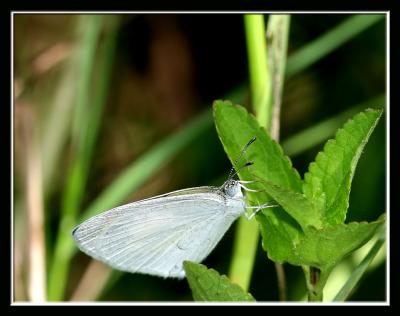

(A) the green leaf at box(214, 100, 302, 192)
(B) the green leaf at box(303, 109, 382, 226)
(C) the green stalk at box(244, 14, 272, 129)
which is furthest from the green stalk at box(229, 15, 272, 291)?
(B) the green leaf at box(303, 109, 382, 226)

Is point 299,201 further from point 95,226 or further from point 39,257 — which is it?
point 39,257

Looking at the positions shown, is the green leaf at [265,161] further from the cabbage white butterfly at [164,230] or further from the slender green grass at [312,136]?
the slender green grass at [312,136]

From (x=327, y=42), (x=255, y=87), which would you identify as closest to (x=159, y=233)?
(x=255, y=87)

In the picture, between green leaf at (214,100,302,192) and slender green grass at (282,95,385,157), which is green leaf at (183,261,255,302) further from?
slender green grass at (282,95,385,157)

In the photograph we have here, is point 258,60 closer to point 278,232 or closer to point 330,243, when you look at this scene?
point 278,232

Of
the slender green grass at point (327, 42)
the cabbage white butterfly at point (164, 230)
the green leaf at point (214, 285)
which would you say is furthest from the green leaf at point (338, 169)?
the slender green grass at point (327, 42)
